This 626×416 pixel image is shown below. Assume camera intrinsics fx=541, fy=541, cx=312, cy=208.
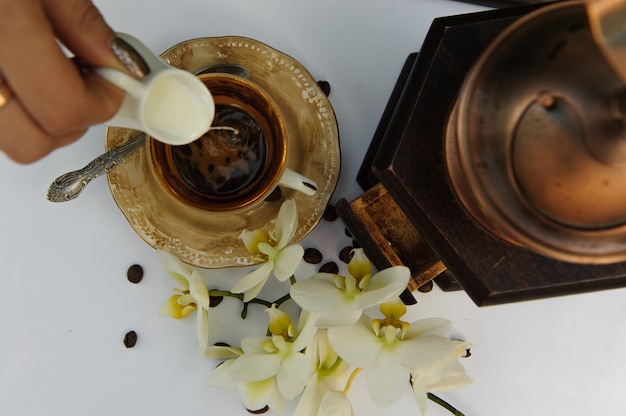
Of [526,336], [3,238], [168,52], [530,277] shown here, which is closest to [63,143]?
[168,52]

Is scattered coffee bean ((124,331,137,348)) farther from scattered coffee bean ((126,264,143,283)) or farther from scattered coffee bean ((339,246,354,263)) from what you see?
scattered coffee bean ((339,246,354,263))

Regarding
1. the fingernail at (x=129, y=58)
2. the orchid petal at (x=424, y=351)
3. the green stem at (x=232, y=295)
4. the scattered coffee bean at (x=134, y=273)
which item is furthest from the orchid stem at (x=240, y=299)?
the fingernail at (x=129, y=58)

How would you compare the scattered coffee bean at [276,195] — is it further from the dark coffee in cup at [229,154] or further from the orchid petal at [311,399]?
the orchid petal at [311,399]

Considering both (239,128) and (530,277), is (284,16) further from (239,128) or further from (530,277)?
(530,277)

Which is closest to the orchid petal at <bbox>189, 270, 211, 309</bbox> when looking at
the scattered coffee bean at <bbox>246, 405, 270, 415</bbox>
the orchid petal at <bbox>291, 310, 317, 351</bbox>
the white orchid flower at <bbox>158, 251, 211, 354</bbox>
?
the white orchid flower at <bbox>158, 251, 211, 354</bbox>

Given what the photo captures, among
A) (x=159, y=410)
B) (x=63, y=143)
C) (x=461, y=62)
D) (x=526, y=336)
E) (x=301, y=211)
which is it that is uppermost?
(x=63, y=143)
